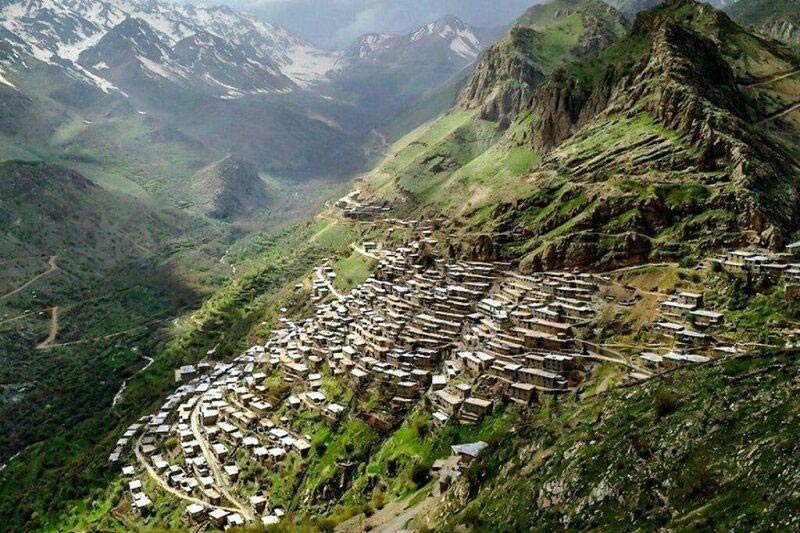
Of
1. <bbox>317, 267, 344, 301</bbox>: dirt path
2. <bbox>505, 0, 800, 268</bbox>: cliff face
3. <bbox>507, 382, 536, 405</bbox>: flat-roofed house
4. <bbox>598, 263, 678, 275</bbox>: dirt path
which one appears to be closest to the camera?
<bbox>507, 382, 536, 405</bbox>: flat-roofed house

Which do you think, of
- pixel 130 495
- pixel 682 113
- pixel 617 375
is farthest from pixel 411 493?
pixel 682 113

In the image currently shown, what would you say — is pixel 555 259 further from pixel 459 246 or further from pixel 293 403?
pixel 293 403

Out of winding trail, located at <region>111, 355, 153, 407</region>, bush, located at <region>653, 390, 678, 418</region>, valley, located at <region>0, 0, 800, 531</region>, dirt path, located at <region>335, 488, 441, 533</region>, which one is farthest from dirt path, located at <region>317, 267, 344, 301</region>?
bush, located at <region>653, 390, 678, 418</region>

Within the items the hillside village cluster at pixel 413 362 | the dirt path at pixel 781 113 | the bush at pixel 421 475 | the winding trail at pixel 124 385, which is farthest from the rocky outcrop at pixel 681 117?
the winding trail at pixel 124 385

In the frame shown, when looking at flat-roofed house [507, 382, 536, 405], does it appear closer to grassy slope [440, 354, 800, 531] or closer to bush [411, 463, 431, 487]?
bush [411, 463, 431, 487]

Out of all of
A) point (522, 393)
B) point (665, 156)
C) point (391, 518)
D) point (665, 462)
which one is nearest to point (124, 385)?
point (522, 393)

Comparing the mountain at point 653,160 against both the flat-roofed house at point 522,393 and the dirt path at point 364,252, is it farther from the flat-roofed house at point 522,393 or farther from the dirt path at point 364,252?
the flat-roofed house at point 522,393
